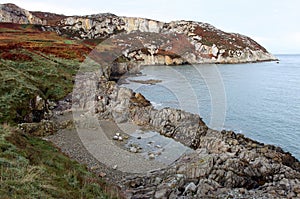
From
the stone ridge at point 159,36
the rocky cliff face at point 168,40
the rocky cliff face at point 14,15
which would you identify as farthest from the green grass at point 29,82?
the rocky cliff face at point 14,15

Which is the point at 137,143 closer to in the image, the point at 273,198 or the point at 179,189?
the point at 179,189

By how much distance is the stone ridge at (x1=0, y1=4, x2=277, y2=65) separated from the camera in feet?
411

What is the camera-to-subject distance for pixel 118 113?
35.8m

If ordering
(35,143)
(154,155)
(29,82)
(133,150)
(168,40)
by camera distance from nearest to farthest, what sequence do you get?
(35,143)
(154,155)
(133,150)
(29,82)
(168,40)

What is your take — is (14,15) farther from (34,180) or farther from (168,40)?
(34,180)

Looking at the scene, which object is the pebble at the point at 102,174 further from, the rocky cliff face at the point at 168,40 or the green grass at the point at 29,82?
the rocky cliff face at the point at 168,40

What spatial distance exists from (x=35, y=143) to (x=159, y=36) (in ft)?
427

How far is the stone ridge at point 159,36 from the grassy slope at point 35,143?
58485 mm

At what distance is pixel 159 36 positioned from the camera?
472ft

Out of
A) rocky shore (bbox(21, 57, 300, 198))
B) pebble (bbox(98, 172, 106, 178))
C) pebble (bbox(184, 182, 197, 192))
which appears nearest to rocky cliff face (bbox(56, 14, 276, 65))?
rocky shore (bbox(21, 57, 300, 198))

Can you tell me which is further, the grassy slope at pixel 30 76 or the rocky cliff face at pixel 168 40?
the rocky cliff face at pixel 168 40

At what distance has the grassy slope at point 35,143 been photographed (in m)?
10.6

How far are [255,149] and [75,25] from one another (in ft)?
438

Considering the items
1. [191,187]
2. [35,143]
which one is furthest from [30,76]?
[191,187]
